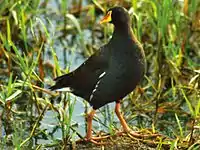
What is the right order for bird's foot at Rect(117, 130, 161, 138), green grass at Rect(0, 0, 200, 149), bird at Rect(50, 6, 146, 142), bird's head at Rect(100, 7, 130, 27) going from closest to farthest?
bird at Rect(50, 6, 146, 142) < bird's head at Rect(100, 7, 130, 27) < bird's foot at Rect(117, 130, 161, 138) < green grass at Rect(0, 0, 200, 149)

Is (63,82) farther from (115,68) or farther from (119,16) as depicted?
(119,16)

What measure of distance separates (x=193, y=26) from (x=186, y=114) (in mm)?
1074

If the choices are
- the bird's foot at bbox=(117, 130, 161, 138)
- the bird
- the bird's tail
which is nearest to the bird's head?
the bird

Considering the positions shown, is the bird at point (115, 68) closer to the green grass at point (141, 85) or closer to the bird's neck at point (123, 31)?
the bird's neck at point (123, 31)

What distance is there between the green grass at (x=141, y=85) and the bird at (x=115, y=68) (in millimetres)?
179

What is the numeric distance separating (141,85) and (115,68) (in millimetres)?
1684

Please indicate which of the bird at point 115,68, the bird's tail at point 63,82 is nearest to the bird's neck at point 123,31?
the bird at point 115,68

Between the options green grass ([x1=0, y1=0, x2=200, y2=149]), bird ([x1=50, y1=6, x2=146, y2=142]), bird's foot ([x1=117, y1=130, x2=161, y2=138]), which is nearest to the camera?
bird ([x1=50, y1=6, x2=146, y2=142])

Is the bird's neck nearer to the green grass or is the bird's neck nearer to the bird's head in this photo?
the bird's head

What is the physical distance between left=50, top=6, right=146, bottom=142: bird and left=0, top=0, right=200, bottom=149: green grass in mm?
179

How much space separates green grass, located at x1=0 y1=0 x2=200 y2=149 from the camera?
5.70 meters

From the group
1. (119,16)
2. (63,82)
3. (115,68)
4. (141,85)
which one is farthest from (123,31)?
(141,85)

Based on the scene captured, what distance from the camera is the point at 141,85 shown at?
697cm

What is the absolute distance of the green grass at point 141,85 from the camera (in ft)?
18.7
